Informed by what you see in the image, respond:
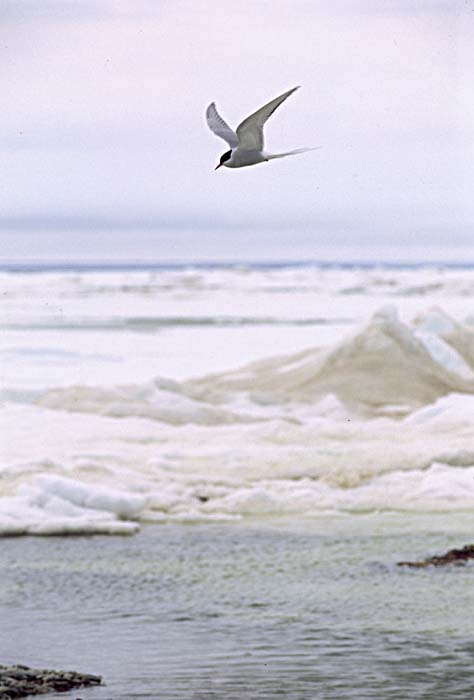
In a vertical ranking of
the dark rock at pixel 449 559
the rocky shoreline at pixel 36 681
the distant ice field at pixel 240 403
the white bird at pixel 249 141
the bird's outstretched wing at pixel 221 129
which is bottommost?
the rocky shoreline at pixel 36 681

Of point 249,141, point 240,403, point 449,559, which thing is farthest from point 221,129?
point 449,559

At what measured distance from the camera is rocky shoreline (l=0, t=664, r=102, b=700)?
4117mm

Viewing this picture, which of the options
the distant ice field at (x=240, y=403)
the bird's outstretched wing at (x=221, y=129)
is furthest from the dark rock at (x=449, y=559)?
the bird's outstretched wing at (x=221, y=129)

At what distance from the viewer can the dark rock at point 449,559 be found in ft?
17.2

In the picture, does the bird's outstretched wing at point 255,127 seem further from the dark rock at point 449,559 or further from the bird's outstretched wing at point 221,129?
the dark rock at point 449,559

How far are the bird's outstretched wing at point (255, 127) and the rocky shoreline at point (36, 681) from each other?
1582mm

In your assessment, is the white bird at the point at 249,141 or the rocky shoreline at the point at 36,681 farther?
the rocky shoreline at the point at 36,681

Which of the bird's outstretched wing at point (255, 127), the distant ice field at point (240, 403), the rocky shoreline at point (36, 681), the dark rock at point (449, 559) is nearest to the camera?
the bird's outstretched wing at point (255, 127)

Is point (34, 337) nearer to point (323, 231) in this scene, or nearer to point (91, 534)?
point (91, 534)

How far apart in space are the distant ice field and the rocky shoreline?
1.05m

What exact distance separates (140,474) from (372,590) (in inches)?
37.9

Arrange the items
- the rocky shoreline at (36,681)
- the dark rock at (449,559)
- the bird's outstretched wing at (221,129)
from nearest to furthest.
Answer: the bird's outstretched wing at (221,129), the rocky shoreline at (36,681), the dark rock at (449,559)

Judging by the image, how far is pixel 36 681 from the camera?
166 inches

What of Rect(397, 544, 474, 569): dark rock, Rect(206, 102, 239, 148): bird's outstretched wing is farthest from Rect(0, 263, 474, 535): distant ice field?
Rect(206, 102, 239, 148): bird's outstretched wing
